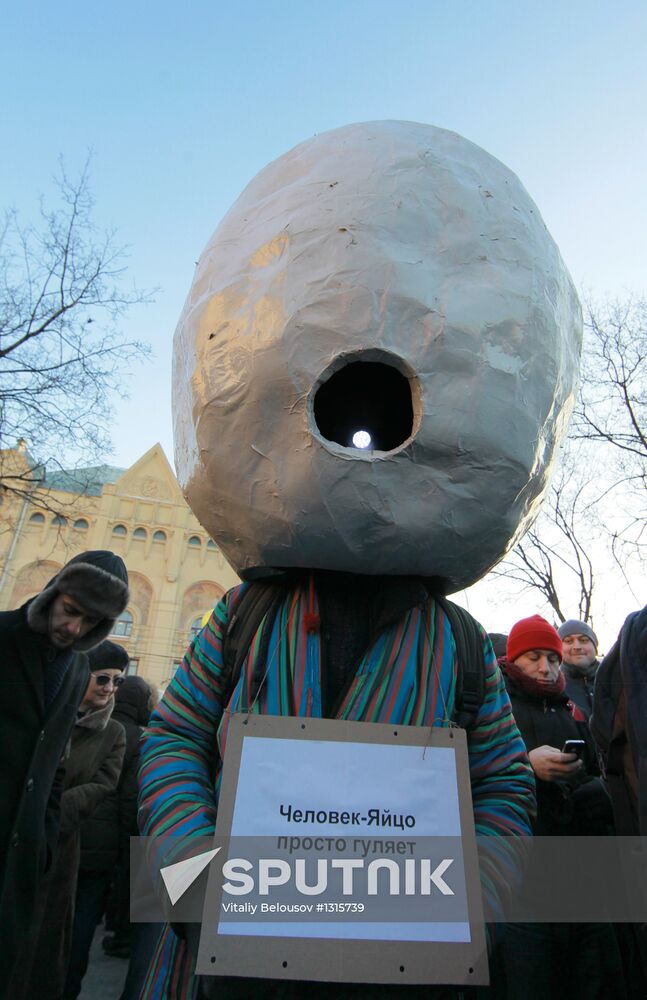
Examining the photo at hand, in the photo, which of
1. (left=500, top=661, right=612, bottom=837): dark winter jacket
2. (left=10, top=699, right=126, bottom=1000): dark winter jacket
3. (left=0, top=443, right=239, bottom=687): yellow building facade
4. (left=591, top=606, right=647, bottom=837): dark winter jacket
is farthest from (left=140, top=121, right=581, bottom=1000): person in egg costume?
(left=0, top=443, right=239, bottom=687): yellow building facade

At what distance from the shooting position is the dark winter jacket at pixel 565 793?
7.91 ft

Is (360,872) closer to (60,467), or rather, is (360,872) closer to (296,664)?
(296,664)

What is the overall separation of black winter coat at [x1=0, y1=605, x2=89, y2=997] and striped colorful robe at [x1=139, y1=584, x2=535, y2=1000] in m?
0.97

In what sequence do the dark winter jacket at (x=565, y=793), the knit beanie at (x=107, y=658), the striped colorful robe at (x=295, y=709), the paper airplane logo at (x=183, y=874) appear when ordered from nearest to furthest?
the paper airplane logo at (x=183, y=874), the striped colorful robe at (x=295, y=709), the dark winter jacket at (x=565, y=793), the knit beanie at (x=107, y=658)

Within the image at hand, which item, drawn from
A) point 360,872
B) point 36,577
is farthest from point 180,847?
point 36,577

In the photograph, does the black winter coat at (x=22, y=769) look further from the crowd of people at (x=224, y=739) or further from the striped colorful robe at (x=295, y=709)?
the striped colorful robe at (x=295, y=709)

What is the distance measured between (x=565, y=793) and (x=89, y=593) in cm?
180

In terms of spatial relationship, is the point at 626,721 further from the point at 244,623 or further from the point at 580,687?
the point at 580,687

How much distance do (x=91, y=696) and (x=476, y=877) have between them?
2.61 m

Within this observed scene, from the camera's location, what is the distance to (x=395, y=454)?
4.57 feet

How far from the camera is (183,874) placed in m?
1.22

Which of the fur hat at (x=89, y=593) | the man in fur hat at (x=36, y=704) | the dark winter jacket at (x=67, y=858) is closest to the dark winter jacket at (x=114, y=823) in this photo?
the dark winter jacket at (x=67, y=858)

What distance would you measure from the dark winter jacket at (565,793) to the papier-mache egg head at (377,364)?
1286mm

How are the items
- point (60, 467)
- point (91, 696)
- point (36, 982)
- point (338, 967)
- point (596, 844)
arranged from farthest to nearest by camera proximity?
1. point (60, 467)
2. point (91, 696)
3. point (36, 982)
4. point (596, 844)
5. point (338, 967)
